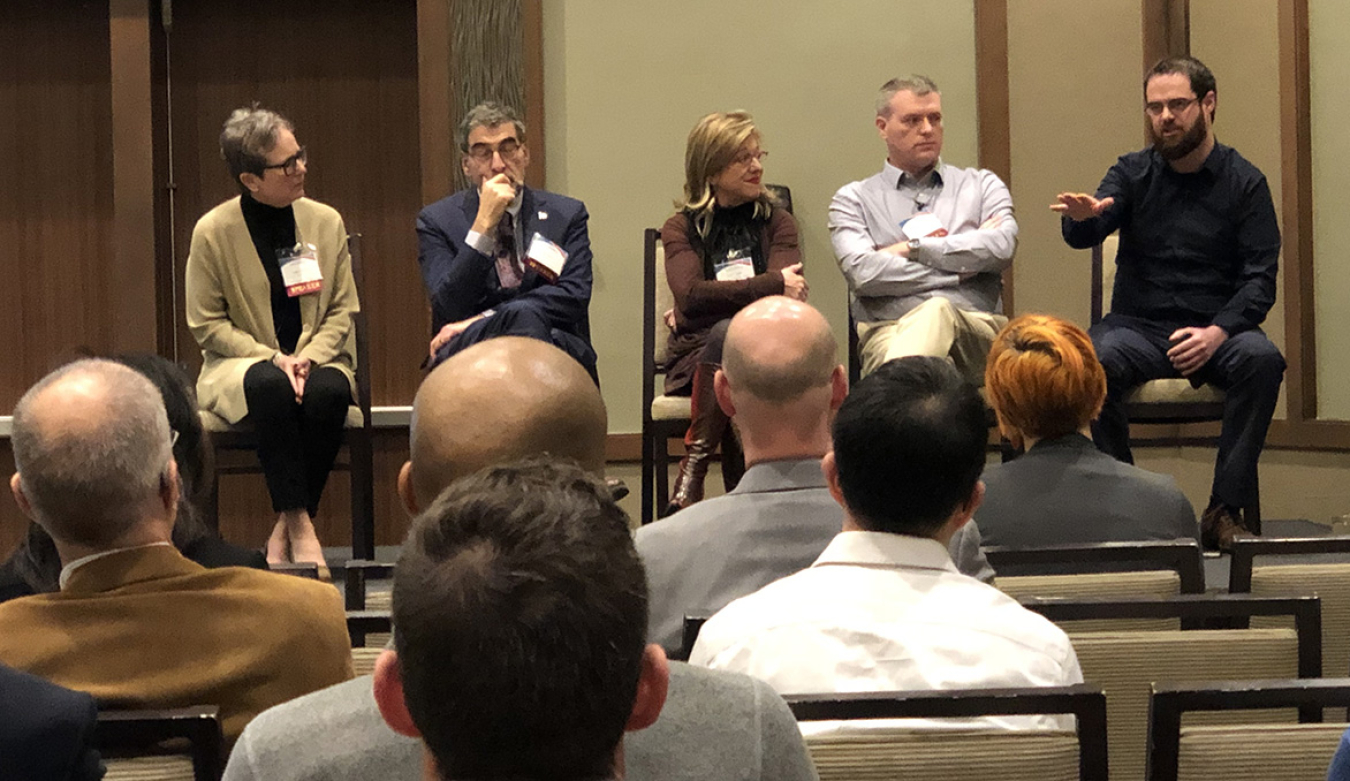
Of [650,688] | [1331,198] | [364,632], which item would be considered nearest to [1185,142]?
[1331,198]

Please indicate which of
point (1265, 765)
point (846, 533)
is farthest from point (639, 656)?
point (846, 533)

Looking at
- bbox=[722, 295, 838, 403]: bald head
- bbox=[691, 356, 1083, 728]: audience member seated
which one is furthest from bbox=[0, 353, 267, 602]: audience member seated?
bbox=[722, 295, 838, 403]: bald head

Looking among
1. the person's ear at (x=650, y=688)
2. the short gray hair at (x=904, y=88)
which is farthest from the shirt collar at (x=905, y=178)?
the person's ear at (x=650, y=688)

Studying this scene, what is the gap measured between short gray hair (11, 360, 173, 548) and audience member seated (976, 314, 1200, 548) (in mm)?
1479

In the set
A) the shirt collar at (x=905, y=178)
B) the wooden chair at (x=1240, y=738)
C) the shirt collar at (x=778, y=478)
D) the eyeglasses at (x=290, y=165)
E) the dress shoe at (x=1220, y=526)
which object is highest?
the eyeglasses at (x=290, y=165)

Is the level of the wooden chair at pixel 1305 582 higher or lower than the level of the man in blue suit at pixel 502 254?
lower

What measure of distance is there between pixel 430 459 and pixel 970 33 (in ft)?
15.2

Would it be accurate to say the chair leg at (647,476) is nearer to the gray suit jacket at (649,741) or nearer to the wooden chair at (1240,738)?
the wooden chair at (1240,738)

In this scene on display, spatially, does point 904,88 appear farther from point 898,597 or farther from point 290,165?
point 898,597

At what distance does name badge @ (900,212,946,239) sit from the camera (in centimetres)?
463

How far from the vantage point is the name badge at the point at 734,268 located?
4594mm

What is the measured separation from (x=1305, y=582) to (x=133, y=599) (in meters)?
1.63

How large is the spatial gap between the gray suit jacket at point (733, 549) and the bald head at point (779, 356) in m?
0.24

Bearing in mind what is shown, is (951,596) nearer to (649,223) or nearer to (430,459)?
(430,459)
